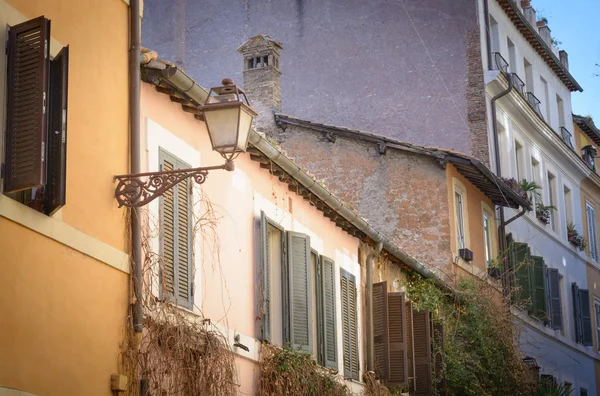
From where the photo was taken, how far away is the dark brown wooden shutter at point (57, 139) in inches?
353

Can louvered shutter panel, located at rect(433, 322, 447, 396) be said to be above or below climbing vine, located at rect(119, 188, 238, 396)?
above

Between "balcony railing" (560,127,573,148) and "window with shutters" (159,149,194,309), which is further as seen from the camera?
"balcony railing" (560,127,573,148)

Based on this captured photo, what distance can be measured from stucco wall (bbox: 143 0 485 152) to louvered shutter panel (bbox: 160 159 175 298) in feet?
48.8

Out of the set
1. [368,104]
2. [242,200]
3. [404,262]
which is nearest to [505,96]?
[368,104]

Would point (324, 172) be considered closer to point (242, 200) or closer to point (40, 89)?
point (242, 200)

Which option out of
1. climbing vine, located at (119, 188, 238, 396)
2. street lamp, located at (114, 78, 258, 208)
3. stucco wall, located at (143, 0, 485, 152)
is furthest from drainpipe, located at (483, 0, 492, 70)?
street lamp, located at (114, 78, 258, 208)

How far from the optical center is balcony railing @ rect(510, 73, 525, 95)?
1127 inches

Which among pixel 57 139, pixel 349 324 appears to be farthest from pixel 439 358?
pixel 57 139

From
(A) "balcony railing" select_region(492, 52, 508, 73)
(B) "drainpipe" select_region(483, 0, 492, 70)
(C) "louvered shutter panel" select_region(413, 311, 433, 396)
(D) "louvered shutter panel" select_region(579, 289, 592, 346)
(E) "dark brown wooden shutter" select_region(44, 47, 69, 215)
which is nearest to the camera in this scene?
(E) "dark brown wooden shutter" select_region(44, 47, 69, 215)

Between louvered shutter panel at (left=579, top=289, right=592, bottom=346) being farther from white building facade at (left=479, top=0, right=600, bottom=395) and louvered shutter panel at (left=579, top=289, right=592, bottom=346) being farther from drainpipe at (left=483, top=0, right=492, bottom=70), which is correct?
drainpipe at (left=483, top=0, right=492, bottom=70)

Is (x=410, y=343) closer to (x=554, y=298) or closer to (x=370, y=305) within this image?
(x=370, y=305)

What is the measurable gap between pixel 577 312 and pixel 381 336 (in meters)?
15.8

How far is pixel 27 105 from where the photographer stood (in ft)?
28.4

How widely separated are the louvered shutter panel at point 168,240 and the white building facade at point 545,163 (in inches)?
625
